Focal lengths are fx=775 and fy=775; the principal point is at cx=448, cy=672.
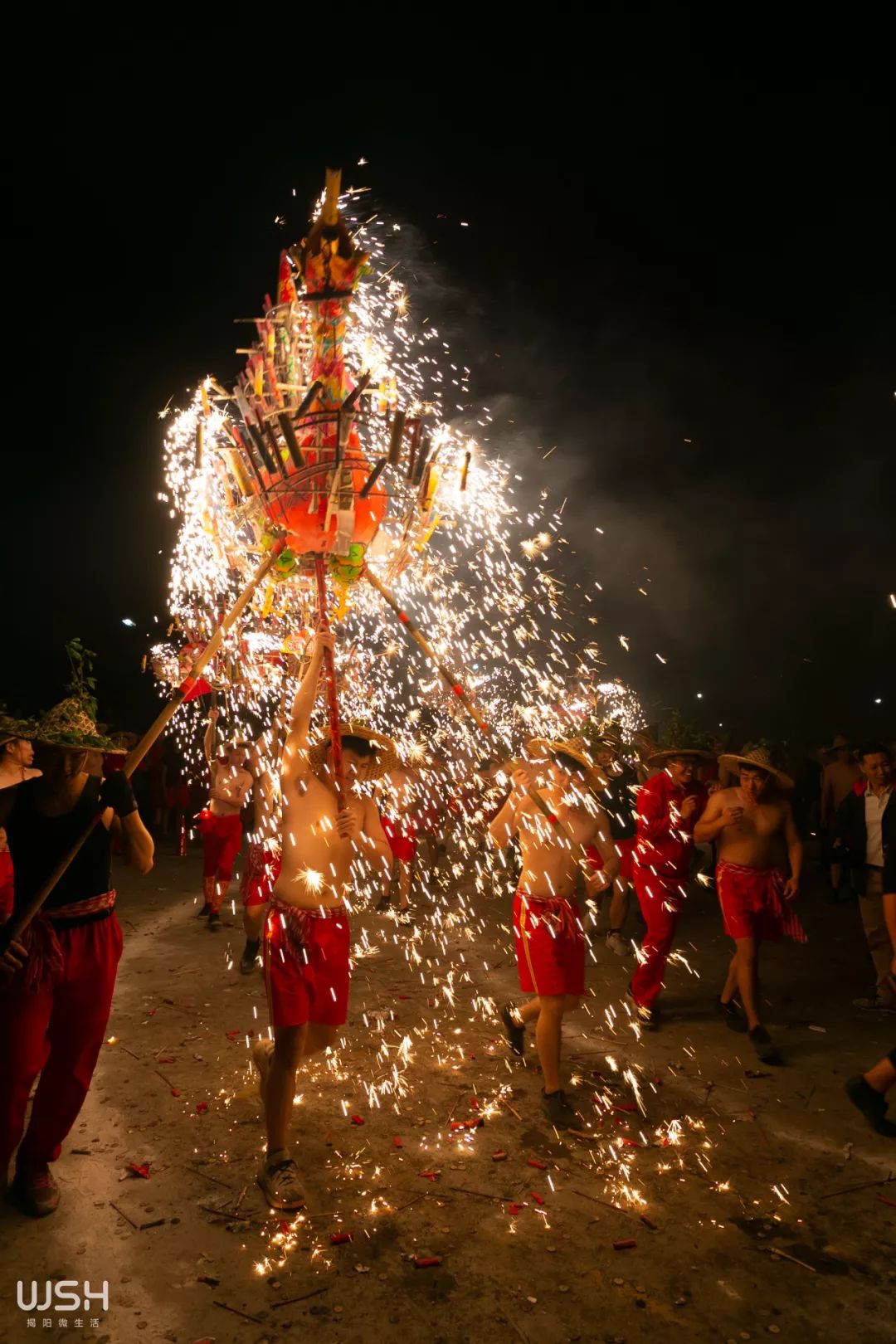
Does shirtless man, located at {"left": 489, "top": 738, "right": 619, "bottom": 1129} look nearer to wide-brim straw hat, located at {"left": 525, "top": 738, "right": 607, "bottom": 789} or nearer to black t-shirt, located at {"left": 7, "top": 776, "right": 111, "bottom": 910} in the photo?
wide-brim straw hat, located at {"left": 525, "top": 738, "right": 607, "bottom": 789}

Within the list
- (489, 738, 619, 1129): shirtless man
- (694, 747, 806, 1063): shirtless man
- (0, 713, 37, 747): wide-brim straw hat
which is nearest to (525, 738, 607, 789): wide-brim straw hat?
(489, 738, 619, 1129): shirtless man

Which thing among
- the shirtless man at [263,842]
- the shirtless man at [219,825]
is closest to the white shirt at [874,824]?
the shirtless man at [263,842]

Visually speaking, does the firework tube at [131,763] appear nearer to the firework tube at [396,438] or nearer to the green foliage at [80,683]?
the green foliage at [80,683]

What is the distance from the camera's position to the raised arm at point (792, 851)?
5.38 metres

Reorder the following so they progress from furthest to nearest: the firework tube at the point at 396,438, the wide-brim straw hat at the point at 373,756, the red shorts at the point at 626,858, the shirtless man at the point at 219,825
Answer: the shirtless man at the point at 219,825 < the red shorts at the point at 626,858 < the firework tube at the point at 396,438 < the wide-brim straw hat at the point at 373,756

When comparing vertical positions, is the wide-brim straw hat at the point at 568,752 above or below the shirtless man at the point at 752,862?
above

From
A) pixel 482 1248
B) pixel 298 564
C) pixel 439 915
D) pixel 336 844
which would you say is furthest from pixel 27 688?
pixel 482 1248

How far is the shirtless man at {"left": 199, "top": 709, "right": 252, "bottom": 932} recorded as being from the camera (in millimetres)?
8219

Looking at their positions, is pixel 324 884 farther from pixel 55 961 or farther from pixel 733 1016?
pixel 733 1016

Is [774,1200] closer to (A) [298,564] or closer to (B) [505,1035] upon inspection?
(B) [505,1035]

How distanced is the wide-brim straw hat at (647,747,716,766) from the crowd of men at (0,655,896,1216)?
0.07 ft

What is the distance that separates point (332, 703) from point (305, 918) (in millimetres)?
1084

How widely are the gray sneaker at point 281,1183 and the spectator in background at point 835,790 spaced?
6.98 m

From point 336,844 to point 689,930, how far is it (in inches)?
229
